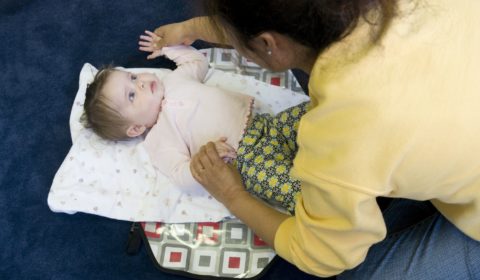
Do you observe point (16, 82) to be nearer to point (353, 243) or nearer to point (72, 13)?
point (72, 13)

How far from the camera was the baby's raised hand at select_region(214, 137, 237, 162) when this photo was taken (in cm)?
118

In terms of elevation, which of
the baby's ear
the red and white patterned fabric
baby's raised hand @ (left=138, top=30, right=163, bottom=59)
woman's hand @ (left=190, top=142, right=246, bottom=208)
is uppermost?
baby's raised hand @ (left=138, top=30, right=163, bottom=59)

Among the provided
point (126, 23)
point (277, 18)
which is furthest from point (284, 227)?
point (126, 23)

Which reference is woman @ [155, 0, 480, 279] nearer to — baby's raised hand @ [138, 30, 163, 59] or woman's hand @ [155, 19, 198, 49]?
woman's hand @ [155, 19, 198, 49]

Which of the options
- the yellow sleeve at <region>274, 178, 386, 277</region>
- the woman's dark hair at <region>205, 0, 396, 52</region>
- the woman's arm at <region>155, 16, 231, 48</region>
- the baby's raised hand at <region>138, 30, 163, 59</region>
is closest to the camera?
the woman's dark hair at <region>205, 0, 396, 52</region>

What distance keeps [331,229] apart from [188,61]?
787 millimetres

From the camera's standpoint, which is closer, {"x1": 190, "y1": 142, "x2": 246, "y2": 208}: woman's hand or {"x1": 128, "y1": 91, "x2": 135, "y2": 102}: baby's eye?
{"x1": 190, "y1": 142, "x2": 246, "y2": 208}: woman's hand

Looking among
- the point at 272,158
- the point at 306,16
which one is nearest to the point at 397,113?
the point at 306,16

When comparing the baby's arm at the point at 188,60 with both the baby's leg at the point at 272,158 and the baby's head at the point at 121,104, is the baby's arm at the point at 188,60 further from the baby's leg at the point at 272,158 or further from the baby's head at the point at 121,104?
the baby's leg at the point at 272,158

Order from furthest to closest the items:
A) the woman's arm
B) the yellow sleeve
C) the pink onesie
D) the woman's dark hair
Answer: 1. the woman's arm
2. the pink onesie
3. the yellow sleeve
4. the woman's dark hair

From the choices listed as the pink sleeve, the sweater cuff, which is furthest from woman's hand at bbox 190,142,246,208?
the pink sleeve

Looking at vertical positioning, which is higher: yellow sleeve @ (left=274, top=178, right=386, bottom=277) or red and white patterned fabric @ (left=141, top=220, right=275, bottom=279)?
yellow sleeve @ (left=274, top=178, right=386, bottom=277)

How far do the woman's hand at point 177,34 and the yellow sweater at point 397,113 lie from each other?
769 mm

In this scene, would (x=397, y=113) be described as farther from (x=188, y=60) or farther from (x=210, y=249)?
(x=188, y=60)
